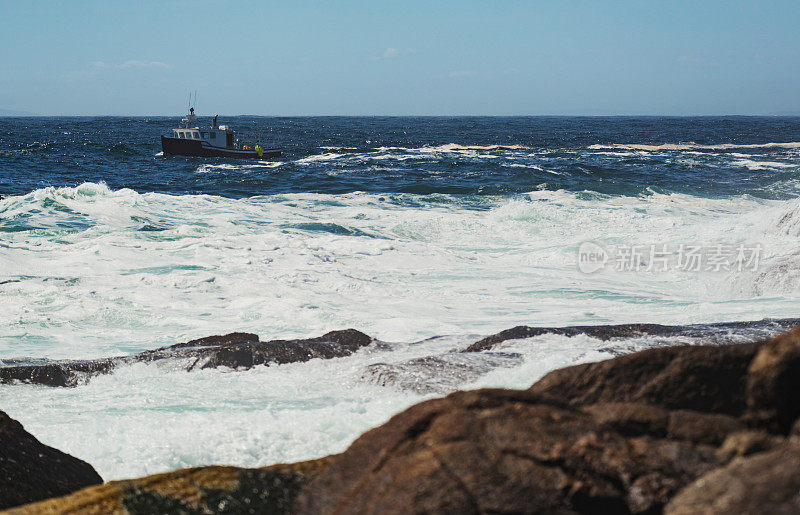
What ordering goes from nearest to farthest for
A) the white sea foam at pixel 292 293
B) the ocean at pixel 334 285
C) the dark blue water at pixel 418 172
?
the white sea foam at pixel 292 293 < the ocean at pixel 334 285 < the dark blue water at pixel 418 172

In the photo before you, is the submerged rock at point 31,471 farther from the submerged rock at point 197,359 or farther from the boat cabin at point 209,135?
the boat cabin at point 209,135

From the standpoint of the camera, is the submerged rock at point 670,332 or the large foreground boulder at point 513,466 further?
the submerged rock at point 670,332

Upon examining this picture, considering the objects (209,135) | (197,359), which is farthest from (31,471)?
(209,135)

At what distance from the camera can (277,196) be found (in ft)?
78.5

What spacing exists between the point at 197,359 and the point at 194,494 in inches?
151

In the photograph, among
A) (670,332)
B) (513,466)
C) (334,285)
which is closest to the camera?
(513,466)

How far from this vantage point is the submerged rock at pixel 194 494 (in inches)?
104

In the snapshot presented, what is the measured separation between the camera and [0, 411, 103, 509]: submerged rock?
3373 millimetres

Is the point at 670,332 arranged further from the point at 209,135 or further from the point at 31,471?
the point at 209,135

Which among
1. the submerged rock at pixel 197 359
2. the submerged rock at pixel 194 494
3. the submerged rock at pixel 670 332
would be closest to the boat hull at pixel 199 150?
the submerged rock at pixel 197 359

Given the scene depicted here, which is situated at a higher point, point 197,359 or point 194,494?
point 194,494

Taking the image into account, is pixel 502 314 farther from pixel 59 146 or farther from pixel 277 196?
pixel 59 146

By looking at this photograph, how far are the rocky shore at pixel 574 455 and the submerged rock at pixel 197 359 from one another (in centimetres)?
350

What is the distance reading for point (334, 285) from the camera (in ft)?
35.8
